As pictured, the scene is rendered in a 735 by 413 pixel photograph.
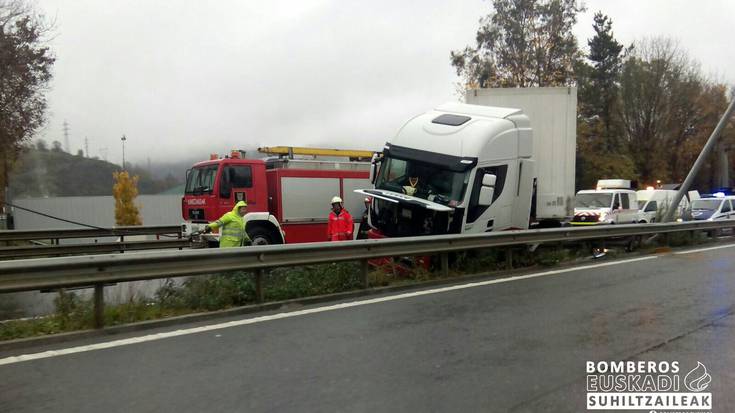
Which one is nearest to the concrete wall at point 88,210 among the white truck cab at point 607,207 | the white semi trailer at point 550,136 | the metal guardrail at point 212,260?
the white truck cab at point 607,207

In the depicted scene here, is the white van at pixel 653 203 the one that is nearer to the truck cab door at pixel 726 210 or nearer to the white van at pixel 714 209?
the white van at pixel 714 209

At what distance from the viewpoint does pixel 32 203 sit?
133ft

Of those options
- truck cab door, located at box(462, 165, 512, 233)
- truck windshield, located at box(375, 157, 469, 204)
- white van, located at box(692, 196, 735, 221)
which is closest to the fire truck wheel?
truck windshield, located at box(375, 157, 469, 204)

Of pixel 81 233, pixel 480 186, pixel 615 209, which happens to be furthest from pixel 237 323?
pixel 615 209

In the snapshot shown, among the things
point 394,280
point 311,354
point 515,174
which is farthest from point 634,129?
point 311,354

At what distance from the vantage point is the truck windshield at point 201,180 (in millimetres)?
12984

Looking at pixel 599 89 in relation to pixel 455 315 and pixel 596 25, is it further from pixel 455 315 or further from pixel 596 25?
pixel 455 315

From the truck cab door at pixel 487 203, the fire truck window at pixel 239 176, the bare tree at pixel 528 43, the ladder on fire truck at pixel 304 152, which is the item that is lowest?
the truck cab door at pixel 487 203

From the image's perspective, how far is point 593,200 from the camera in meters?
21.8

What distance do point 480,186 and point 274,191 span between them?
5.10m

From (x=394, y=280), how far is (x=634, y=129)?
44.9 m

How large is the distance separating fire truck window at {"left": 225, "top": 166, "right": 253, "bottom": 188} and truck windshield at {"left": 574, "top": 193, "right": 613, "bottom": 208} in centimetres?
1318

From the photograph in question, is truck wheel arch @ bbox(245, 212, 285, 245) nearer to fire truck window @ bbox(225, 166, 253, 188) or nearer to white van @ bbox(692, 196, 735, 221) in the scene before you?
fire truck window @ bbox(225, 166, 253, 188)

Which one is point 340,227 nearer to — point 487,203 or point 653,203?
point 487,203
